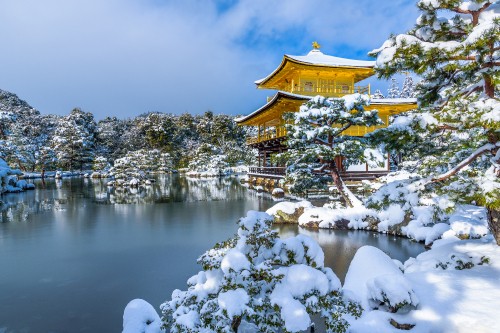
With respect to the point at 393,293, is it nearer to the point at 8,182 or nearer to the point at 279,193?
the point at 279,193

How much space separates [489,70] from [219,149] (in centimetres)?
4030

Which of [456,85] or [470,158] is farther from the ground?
[456,85]

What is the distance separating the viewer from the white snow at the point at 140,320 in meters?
3.46

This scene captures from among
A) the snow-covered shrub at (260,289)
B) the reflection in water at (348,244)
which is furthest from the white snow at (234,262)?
the reflection in water at (348,244)

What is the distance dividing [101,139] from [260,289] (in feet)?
163

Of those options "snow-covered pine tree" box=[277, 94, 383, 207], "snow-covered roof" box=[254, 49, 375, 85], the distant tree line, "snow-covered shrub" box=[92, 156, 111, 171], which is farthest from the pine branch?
"snow-covered shrub" box=[92, 156, 111, 171]

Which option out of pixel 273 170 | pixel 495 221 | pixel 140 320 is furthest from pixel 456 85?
pixel 273 170

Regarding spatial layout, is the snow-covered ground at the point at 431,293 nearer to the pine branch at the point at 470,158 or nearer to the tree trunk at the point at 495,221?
the tree trunk at the point at 495,221

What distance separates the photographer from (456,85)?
17.7 feet

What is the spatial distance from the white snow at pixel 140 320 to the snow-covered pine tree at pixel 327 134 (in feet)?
25.5

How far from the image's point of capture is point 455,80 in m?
5.31

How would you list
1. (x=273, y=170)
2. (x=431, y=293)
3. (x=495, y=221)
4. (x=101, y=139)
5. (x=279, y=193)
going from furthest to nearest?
1. (x=101, y=139)
2. (x=273, y=170)
3. (x=279, y=193)
4. (x=495, y=221)
5. (x=431, y=293)

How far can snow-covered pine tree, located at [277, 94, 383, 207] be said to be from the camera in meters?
10.6

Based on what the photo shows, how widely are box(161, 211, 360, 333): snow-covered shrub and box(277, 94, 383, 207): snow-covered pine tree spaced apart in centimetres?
742
